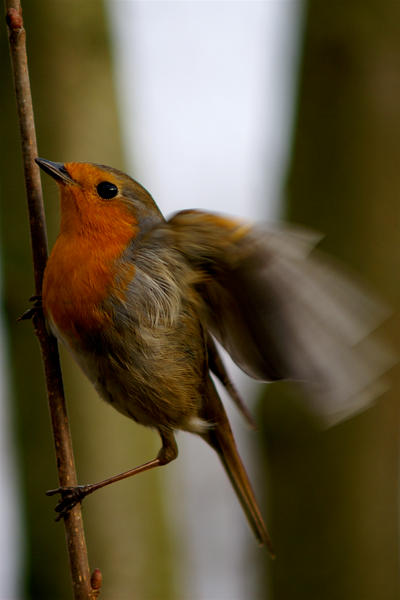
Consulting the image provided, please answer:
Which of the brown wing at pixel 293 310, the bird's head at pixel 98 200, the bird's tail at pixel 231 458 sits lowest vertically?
the bird's tail at pixel 231 458

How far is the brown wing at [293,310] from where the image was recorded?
79.4 inches

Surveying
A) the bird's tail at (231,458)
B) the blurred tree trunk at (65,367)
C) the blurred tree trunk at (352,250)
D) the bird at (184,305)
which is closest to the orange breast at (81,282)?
the bird at (184,305)

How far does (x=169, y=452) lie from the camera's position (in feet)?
9.12

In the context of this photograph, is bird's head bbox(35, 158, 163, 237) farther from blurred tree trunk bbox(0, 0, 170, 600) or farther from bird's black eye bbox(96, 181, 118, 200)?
blurred tree trunk bbox(0, 0, 170, 600)

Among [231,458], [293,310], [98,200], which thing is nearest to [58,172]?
[98,200]

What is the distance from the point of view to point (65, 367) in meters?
3.69

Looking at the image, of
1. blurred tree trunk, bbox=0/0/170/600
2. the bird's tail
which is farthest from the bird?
blurred tree trunk, bbox=0/0/170/600

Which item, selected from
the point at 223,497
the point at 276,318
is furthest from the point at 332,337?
the point at 223,497

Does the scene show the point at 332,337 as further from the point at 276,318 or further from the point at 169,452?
the point at 169,452

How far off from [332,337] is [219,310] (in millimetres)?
447

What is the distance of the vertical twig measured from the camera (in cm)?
188

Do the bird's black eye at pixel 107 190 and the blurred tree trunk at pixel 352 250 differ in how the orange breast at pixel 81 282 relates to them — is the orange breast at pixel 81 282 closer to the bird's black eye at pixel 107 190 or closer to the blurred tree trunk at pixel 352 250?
the bird's black eye at pixel 107 190

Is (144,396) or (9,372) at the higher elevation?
(9,372)

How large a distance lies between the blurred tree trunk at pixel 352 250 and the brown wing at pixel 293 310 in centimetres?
190
